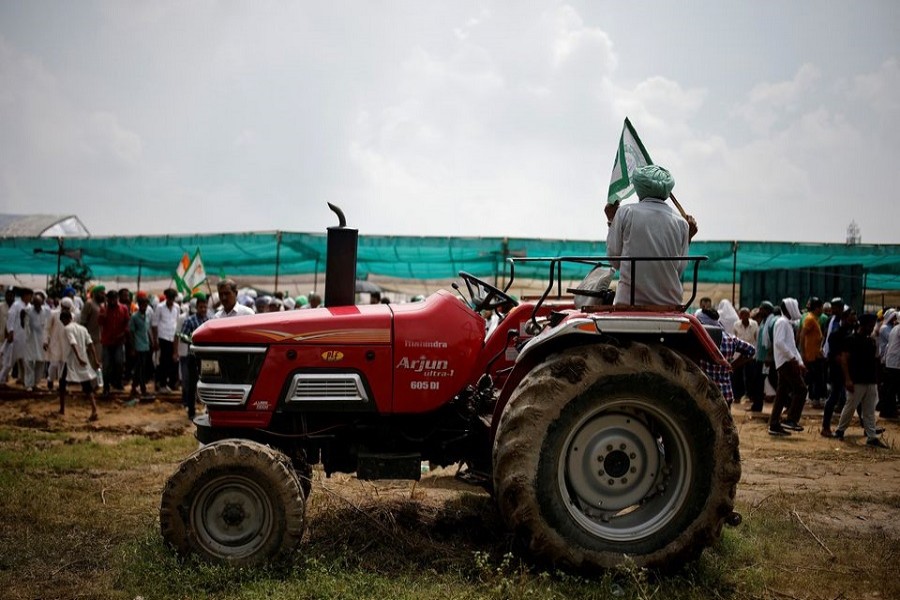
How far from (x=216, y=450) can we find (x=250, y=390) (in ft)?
1.53

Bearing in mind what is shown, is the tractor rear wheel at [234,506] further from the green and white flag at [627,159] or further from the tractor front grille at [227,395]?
the green and white flag at [627,159]

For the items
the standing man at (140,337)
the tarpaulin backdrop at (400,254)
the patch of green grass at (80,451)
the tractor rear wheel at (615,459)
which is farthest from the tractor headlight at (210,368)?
the tarpaulin backdrop at (400,254)

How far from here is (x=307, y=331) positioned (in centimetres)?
464

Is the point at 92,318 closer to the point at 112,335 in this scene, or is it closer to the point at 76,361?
the point at 112,335

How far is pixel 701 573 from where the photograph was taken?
435 cm

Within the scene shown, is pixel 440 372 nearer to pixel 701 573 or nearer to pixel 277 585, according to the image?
pixel 277 585

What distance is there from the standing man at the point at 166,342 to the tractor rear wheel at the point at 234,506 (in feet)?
33.7

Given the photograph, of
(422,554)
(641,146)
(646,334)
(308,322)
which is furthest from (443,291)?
(641,146)

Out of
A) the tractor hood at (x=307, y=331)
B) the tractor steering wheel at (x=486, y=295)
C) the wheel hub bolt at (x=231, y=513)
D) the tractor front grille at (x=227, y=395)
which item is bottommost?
the wheel hub bolt at (x=231, y=513)

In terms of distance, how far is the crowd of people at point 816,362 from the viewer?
10.1 metres

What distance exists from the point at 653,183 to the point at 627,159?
2.38 m

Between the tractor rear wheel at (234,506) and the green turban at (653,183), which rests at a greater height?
the green turban at (653,183)

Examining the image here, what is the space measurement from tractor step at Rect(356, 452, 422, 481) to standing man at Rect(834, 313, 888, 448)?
25.7ft

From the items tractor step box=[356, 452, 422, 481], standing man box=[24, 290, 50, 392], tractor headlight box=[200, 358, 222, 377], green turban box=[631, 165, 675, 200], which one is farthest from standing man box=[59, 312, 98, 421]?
green turban box=[631, 165, 675, 200]
